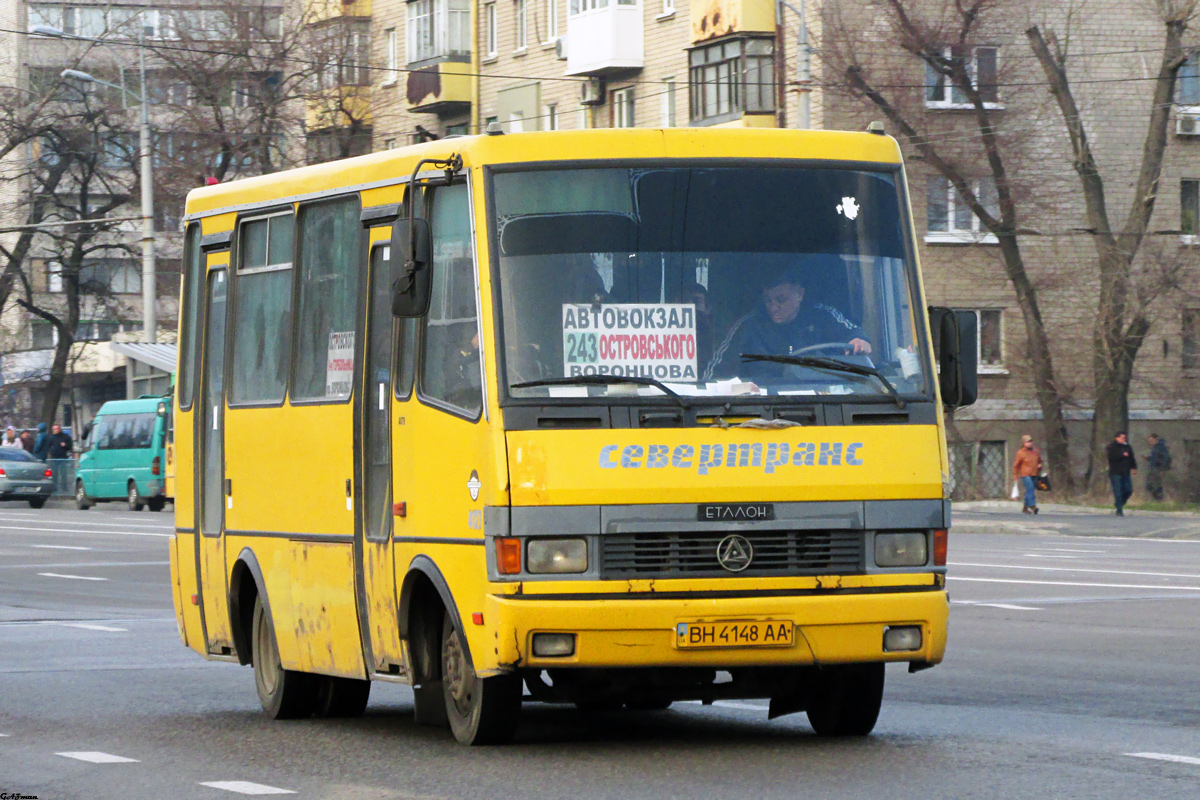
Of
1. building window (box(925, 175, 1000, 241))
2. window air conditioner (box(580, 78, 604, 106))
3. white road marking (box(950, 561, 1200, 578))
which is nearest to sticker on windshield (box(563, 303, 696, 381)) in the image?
white road marking (box(950, 561, 1200, 578))

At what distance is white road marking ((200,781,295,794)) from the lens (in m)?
8.86

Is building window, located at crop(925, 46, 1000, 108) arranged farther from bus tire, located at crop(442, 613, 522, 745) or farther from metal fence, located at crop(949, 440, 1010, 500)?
bus tire, located at crop(442, 613, 522, 745)

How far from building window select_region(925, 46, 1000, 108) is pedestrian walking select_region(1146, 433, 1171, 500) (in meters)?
7.58

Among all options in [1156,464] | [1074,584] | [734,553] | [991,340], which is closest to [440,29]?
[991,340]

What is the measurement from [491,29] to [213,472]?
5018 centimetres

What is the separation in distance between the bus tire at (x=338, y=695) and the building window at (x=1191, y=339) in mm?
37721

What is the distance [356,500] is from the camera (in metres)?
10.8

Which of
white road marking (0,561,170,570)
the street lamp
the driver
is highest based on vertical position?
the street lamp

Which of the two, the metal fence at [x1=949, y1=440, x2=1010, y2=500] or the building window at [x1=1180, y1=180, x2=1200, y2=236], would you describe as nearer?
the metal fence at [x1=949, y1=440, x2=1010, y2=500]

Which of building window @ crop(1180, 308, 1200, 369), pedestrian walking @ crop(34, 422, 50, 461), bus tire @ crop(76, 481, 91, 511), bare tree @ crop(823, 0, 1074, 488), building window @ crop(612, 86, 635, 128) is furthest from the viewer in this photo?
pedestrian walking @ crop(34, 422, 50, 461)

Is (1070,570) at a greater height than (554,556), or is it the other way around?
(554,556)

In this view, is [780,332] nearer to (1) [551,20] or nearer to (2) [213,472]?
(2) [213,472]

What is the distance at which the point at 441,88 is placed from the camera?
6106cm

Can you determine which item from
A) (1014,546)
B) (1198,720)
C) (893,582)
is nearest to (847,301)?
(893,582)
